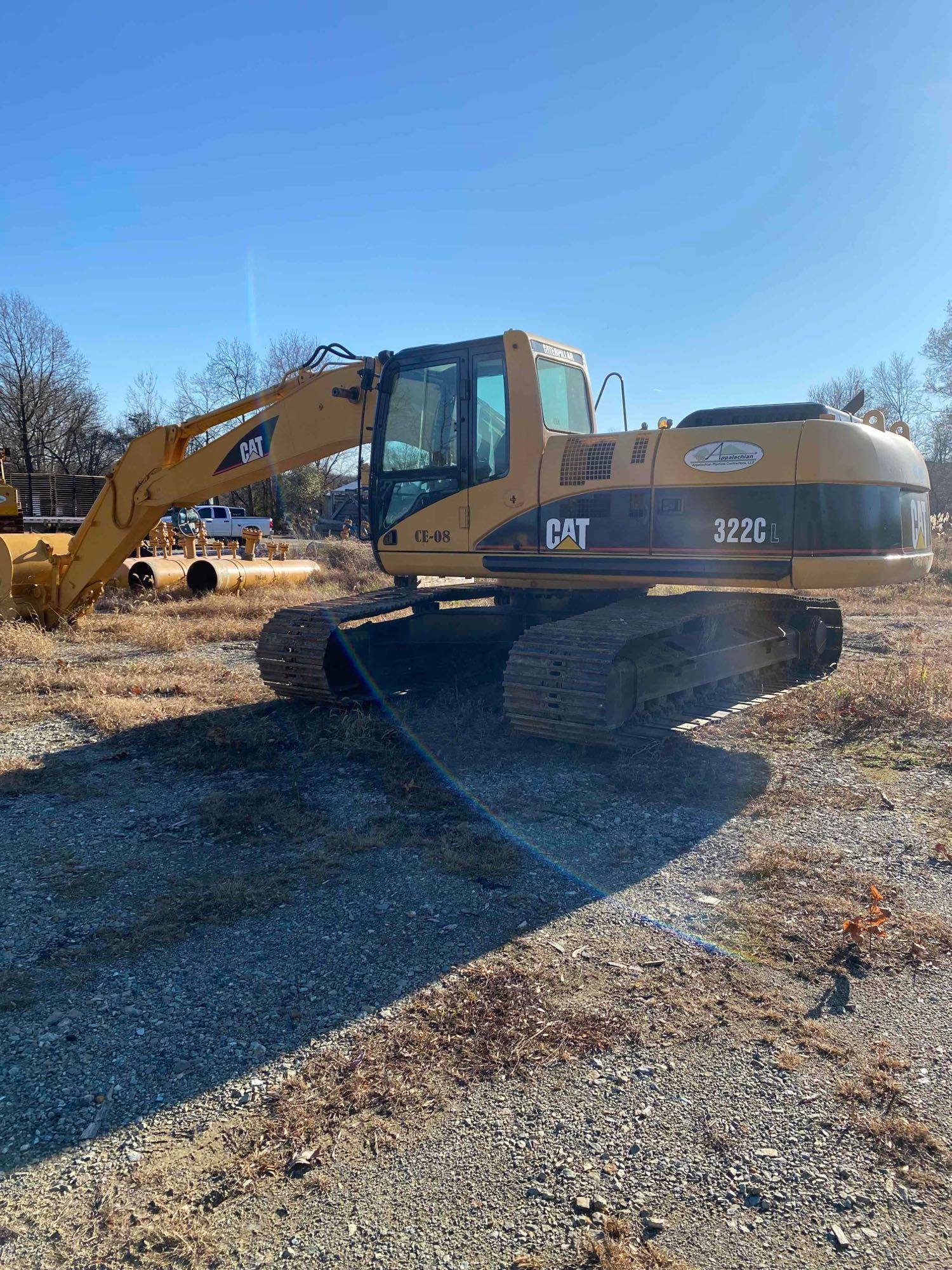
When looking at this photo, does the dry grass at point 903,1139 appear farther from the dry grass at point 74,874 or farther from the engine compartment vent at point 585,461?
the engine compartment vent at point 585,461

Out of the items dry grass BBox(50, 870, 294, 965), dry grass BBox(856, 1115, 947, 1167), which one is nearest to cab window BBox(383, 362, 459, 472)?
dry grass BBox(50, 870, 294, 965)

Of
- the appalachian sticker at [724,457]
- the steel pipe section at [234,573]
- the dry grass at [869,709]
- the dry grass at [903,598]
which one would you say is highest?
the appalachian sticker at [724,457]

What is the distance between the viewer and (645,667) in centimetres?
659

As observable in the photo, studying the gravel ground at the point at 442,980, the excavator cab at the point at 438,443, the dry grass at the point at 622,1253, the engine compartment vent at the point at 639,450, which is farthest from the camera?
the excavator cab at the point at 438,443

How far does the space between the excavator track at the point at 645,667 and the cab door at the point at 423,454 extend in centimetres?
146

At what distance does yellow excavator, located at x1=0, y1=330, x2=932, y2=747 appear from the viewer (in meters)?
6.26

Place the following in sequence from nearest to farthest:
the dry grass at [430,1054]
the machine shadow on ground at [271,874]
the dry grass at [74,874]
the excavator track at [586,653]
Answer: the dry grass at [430,1054] < the machine shadow on ground at [271,874] < the dry grass at [74,874] < the excavator track at [586,653]

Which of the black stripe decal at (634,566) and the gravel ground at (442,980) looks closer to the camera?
the gravel ground at (442,980)

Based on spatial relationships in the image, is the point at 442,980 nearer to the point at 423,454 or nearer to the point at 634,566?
the point at 634,566

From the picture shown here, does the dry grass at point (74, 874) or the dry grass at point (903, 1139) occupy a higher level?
the dry grass at point (74, 874)

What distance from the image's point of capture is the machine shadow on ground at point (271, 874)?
3146mm

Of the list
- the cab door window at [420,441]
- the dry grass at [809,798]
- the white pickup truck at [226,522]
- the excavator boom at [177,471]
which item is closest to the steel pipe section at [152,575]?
the excavator boom at [177,471]

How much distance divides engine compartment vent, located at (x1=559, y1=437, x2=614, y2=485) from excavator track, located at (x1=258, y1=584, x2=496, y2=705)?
1.93 m

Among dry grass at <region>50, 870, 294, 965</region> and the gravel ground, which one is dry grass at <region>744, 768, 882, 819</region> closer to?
the gravel ground
